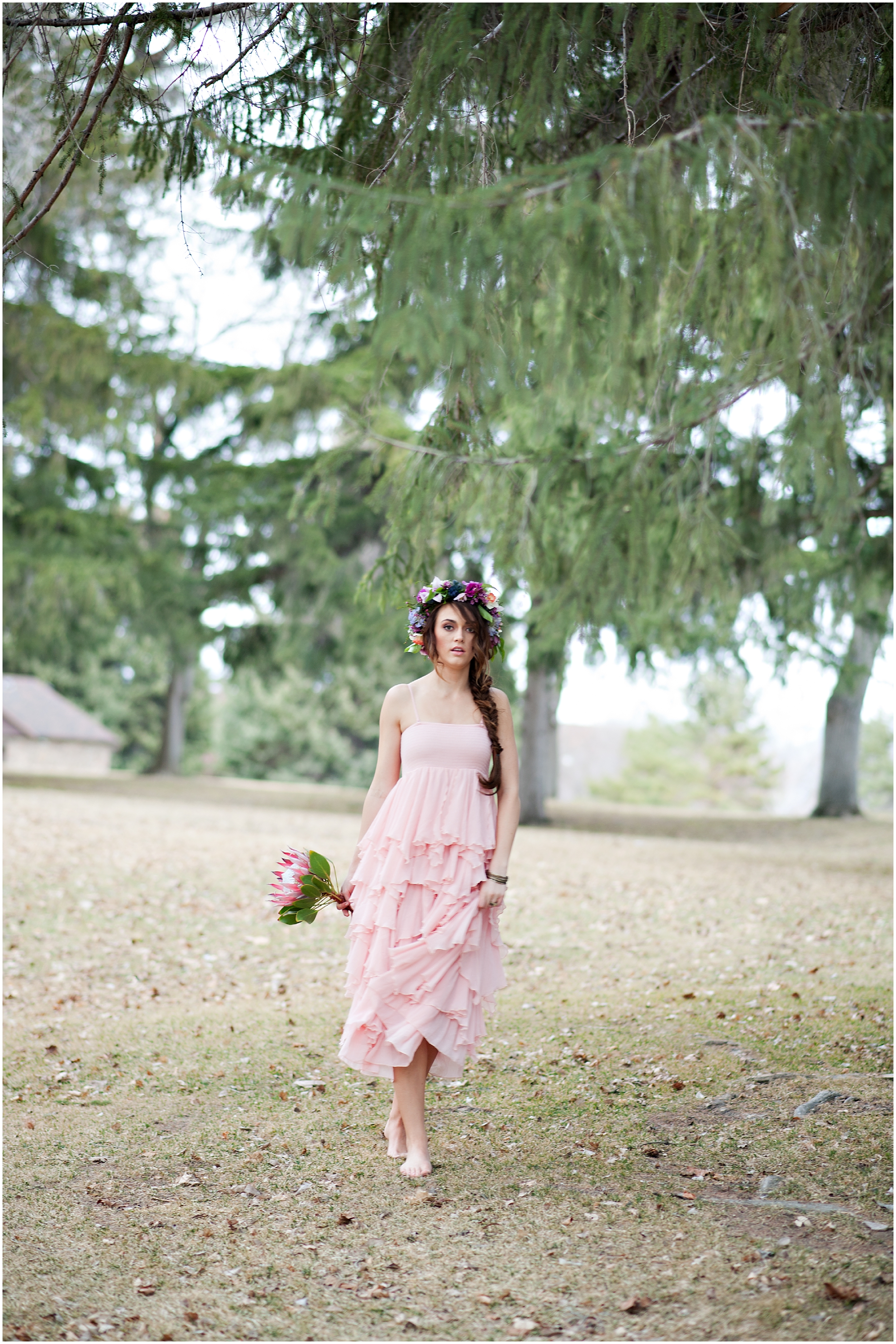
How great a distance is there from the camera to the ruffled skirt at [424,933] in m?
3.72

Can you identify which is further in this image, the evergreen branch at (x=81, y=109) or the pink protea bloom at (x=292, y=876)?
the pink protea bloom at (x=292, y=876)

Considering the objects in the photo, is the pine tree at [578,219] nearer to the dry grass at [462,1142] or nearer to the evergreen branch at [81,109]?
the evergreen branch at [81,109]

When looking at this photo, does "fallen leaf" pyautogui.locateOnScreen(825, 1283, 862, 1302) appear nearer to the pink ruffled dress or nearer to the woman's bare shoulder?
the pink ruffled dress

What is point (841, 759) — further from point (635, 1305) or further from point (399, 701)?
point (635, 1305)

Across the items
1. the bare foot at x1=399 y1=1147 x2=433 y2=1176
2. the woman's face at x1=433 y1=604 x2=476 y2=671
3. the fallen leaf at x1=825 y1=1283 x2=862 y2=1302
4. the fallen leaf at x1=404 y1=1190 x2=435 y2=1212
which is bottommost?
the fallen leaf at x1=404 y1=1190 x2=435 y2=1212

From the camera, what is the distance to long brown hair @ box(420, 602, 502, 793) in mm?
3908

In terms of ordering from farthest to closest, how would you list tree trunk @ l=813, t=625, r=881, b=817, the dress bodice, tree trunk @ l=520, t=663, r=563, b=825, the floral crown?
tree trunk @ l=813, t=625, r=881, b=817
tree trunk @ l=520, t=663, r=563, b=825
the floral crown
the dress bodice

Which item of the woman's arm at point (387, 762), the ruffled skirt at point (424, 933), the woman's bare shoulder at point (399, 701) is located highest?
the woman's bare shoulder at point (399, 701)

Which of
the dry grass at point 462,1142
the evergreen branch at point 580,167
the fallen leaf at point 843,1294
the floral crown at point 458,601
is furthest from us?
the floral crown at point 458,601

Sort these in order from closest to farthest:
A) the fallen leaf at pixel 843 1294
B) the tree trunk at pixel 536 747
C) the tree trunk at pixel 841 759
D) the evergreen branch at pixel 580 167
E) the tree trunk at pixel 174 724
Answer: the evergreen branch at pixel 580 167 → the fallen leaf at pixel 843 1294 → the tree trunk at pixel 536 747 → the tree trunk at pixel 841 759 → the tree trunk at pixel 174 724

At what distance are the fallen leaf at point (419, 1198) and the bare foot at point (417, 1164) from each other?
0.12m

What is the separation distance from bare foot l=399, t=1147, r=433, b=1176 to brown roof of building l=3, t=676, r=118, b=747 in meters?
32.6

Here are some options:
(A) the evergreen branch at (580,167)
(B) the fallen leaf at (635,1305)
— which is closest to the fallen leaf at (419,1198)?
(B) the fallen leaf at (635,1305)

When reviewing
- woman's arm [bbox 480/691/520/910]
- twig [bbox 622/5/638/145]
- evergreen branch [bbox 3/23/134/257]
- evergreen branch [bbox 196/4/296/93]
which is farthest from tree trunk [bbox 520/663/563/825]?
evergreen branch [bbox 3/23/134/257]
